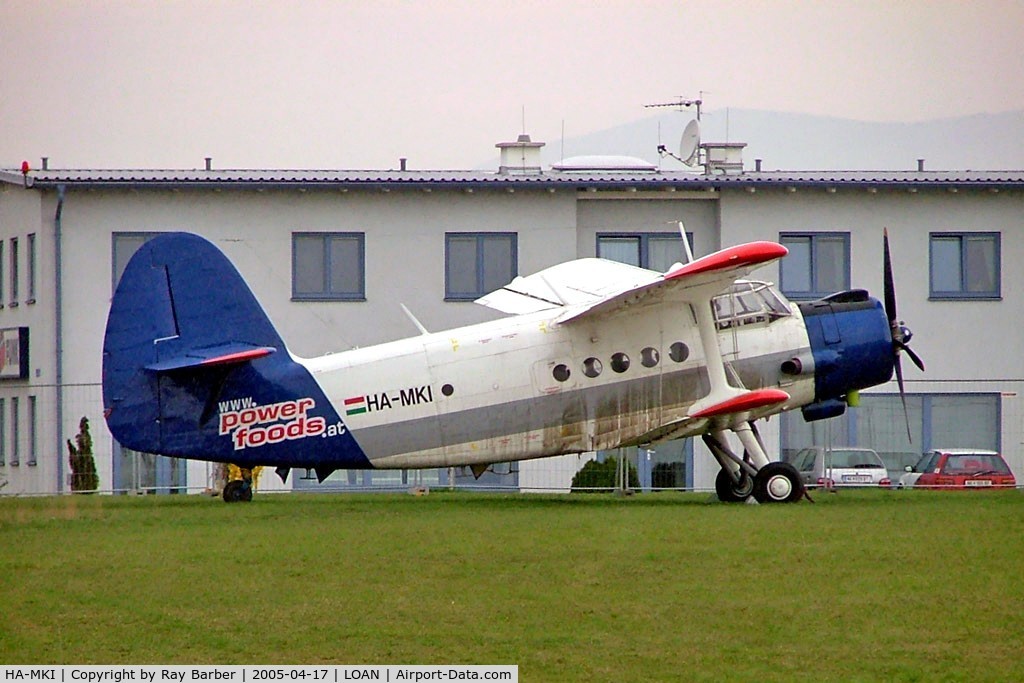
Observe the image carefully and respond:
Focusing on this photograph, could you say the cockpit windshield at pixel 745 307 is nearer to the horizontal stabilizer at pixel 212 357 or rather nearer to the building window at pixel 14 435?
the horizontal stabilizer at pixel 212 357

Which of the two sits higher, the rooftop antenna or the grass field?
the rooftop antenna

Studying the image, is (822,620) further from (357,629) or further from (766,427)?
(766,427)

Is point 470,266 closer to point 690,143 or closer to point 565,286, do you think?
point 690,143

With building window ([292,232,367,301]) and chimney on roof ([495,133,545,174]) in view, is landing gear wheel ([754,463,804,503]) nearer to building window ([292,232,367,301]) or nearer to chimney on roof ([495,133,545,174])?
building window ([292,232,367,301])

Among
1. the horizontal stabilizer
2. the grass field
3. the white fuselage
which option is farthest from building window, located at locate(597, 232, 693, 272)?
the grass field

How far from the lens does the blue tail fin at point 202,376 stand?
18.6 meters

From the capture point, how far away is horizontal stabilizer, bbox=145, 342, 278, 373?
18422mm

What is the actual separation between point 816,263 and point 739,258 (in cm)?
1677

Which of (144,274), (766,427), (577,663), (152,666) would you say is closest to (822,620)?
(577,663)

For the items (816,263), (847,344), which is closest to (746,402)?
(847,344)

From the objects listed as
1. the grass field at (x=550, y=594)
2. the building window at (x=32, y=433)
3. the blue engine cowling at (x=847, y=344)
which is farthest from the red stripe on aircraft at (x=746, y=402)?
the building window at (x=32, y=433)

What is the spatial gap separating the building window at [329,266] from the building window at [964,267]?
39.9 feet

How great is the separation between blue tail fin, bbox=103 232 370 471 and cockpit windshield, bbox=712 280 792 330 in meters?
4.73

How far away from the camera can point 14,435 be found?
1245 inches
